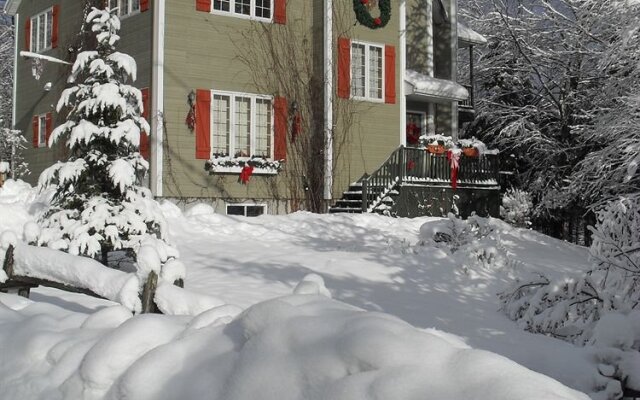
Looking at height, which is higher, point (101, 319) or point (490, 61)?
point (490, 61)

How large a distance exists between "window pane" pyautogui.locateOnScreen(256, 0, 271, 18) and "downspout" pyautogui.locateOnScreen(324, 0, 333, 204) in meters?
1.53

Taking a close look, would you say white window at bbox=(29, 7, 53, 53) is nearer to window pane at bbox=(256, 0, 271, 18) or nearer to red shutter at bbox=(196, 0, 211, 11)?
red shutter at bbox=(196, 0, 211, 11)

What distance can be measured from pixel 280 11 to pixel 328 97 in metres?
2.55

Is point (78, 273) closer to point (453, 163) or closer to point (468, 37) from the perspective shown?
point (453, 163)

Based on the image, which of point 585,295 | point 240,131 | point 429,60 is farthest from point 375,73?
point 585,295

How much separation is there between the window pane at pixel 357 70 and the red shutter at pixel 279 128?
90.7 inches

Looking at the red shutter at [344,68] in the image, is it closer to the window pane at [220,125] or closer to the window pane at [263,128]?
the window pane at [263,128]

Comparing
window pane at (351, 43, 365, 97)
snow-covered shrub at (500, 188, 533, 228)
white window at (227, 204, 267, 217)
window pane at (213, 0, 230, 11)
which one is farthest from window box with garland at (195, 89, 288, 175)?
snow-covered shrub at (500, 188, 533, 228)

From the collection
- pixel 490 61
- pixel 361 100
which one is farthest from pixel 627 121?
pixel 490 61

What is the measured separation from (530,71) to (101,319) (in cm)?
2074

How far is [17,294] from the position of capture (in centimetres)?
586

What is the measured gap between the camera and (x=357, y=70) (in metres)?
18.3

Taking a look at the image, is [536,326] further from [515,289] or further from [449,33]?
[449,33]

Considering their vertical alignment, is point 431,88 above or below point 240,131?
above
